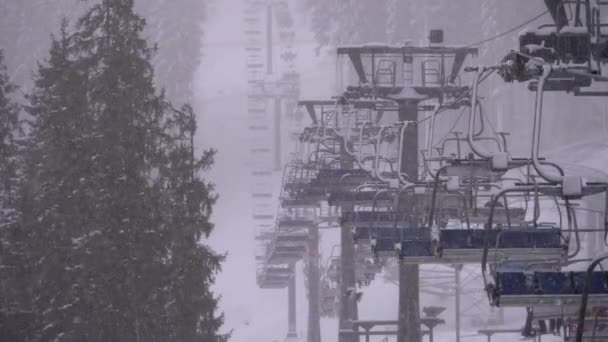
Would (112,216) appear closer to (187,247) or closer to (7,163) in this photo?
(187,247)

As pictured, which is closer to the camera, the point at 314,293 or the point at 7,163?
the point at 7,163

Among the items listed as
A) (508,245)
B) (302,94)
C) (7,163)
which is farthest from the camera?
(302,94)

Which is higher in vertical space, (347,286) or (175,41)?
(175,41)

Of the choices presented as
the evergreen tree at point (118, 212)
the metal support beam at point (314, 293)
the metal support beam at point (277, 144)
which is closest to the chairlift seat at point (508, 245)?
the evergreen tree at point (118, 212)

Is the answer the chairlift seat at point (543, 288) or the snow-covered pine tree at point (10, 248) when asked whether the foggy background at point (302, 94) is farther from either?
the chairlift seat at point (543, 288)

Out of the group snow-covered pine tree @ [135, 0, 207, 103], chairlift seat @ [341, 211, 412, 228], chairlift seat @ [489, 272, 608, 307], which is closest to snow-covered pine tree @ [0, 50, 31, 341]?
chairlift seat @ [341, 211, 412, 228]

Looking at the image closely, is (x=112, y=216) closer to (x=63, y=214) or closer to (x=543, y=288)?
(x=63, y=214)

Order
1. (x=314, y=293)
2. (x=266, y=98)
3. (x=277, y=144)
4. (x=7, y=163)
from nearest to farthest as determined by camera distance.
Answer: (x=7, y=163) < (x=314, y=293) < (x=277, y=144) < (x=266, y=98)

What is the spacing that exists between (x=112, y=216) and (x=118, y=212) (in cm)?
13

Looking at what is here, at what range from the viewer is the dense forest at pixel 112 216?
579 inches

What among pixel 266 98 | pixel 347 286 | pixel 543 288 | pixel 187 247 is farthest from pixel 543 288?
pixel 266 98

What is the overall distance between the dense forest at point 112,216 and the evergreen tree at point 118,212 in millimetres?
18

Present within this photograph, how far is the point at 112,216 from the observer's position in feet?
49.2

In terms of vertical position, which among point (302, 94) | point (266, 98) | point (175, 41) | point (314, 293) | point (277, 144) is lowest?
point (314, 293)
